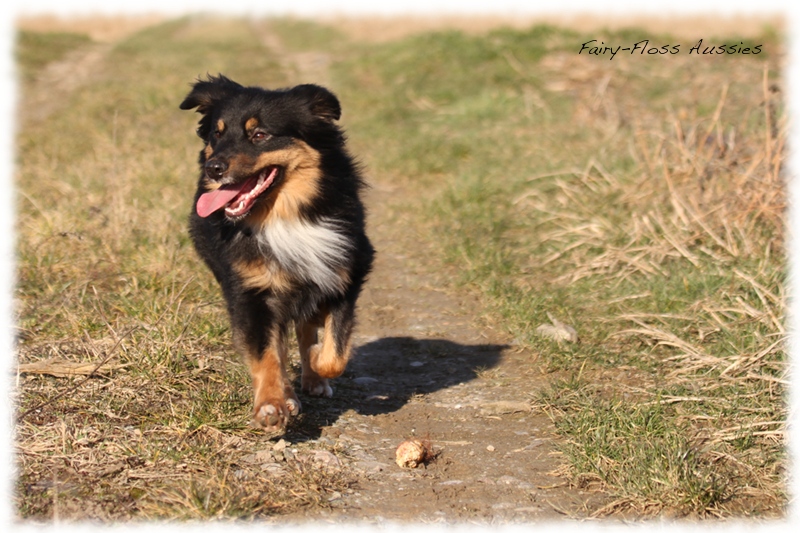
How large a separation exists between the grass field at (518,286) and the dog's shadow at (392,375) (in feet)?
0.98

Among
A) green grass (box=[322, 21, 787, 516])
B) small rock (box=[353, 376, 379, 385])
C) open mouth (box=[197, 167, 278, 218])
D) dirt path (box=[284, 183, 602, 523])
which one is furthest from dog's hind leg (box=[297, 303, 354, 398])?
green grass (box=[322, 21, 787, 516])

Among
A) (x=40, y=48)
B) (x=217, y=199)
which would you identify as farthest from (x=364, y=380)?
(x=40, y=48)

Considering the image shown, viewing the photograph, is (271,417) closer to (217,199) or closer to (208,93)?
(217,199)

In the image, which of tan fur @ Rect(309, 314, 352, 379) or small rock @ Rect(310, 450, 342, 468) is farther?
tan fur @ Rect(309, 314, 352, 379)

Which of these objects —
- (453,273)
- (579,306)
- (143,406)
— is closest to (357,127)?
(453,273)

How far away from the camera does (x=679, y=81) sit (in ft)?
39.4

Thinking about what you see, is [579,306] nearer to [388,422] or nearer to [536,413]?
[536,413]

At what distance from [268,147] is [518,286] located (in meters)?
2.57

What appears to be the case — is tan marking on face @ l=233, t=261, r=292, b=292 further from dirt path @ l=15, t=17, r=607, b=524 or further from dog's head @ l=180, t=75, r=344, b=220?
dirt path @ l=15, t=17, r=607, b=524

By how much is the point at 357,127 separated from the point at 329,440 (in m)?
7.97

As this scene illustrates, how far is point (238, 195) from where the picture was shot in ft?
13.0

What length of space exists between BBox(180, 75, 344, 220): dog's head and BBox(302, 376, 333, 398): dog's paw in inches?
35.4

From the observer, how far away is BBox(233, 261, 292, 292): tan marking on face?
3.84 meters

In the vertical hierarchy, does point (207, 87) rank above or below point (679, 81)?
below
